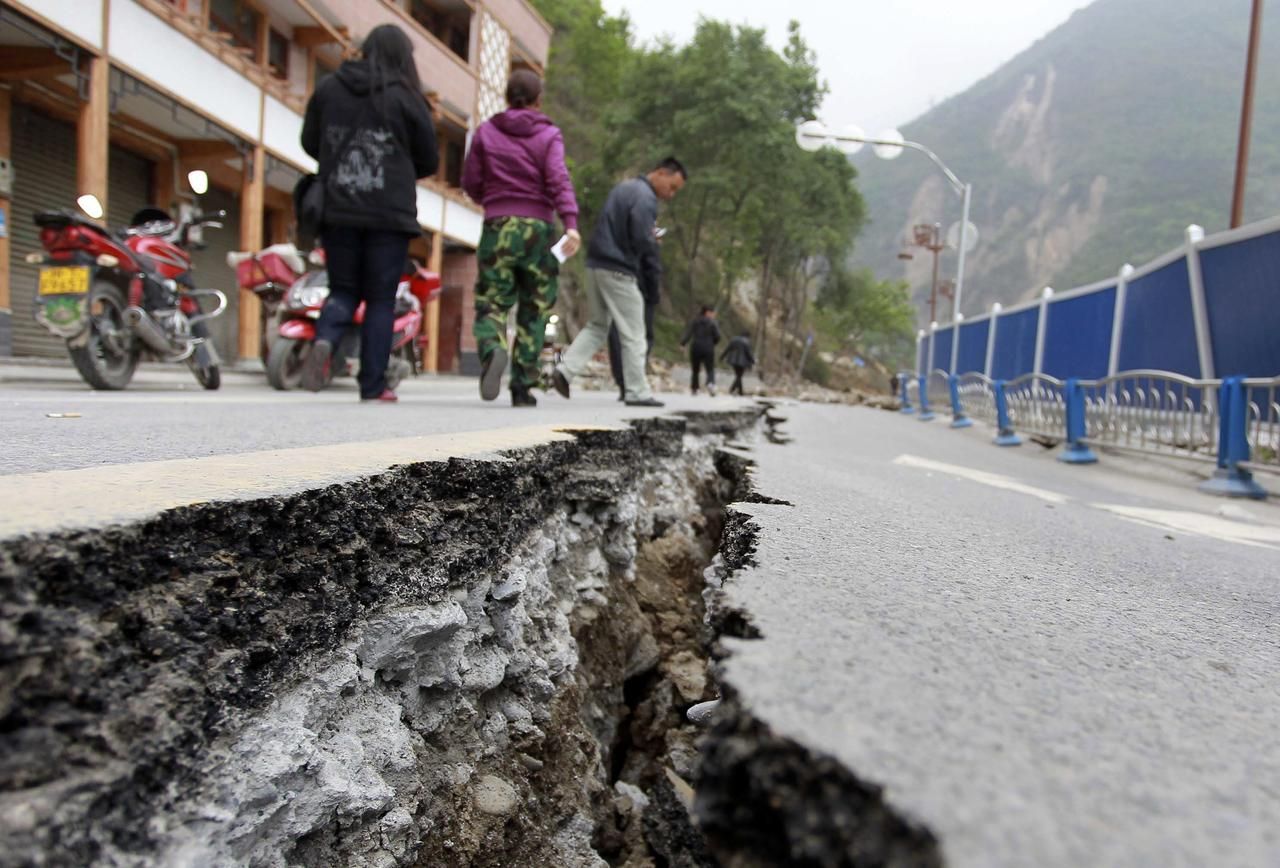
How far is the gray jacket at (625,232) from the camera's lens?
545cm

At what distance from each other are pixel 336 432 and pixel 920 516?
192 cm

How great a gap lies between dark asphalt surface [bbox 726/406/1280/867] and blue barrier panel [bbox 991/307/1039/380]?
9.06 meters

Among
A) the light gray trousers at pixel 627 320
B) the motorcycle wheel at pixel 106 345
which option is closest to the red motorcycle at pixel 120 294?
the motorcycle wheel at pixel 106 345

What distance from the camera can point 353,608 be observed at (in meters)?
1.32

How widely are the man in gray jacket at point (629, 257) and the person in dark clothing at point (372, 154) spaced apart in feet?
4.68

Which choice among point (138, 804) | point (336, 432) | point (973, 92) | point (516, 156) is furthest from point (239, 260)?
point (973, 92)

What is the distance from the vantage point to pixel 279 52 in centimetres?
1388

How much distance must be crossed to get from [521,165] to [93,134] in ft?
21.2

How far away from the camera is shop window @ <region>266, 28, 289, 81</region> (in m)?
13.6

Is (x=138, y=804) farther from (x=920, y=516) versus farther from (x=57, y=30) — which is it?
(x=57, y=30)

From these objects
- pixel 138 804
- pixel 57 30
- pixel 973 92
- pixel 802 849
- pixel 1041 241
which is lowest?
pixel 138 804

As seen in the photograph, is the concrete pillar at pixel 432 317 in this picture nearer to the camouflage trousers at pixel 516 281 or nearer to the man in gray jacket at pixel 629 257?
the man in gray jacket at pixel 629 257

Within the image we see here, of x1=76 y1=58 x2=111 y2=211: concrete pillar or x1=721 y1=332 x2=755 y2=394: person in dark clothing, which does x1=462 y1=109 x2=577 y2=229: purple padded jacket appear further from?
x1=721 y1=332 x2=755 y2=394: person in dark clothing

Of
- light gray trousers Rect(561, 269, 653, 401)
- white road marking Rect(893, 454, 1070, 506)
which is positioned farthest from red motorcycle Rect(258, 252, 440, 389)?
white road marking Rect(893, 454, 1070, 506)
